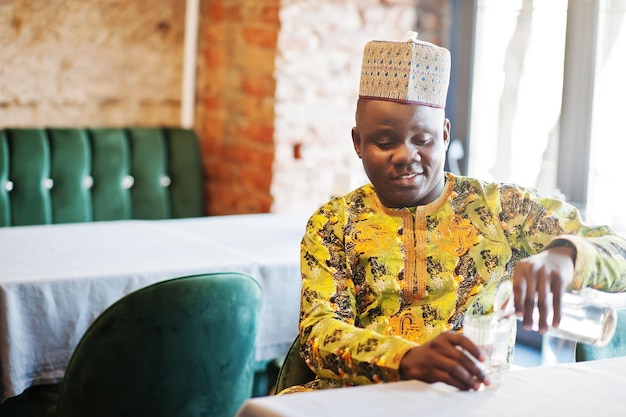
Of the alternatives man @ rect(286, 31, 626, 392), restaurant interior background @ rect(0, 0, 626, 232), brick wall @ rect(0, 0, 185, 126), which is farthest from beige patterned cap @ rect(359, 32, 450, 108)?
brick wall @ rect(0, 0, 185, 126)

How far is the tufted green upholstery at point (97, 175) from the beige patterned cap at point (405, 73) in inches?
82.5

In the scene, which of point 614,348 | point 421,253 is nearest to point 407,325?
point 421,253

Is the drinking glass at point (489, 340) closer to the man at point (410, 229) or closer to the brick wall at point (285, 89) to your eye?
the man at point (410, 229)

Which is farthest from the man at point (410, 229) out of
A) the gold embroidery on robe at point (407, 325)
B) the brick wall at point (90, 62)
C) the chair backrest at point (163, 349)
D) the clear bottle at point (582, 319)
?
the brick wall at point (90, 62)

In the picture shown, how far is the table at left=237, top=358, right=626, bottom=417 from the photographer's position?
1.30m

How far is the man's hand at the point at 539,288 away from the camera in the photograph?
1.42m

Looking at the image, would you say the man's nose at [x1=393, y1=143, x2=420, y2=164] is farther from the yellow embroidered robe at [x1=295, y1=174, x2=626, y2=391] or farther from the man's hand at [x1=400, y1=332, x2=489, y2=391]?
the man's hand at [x1=400, y1=332, x2=489, y2=391]

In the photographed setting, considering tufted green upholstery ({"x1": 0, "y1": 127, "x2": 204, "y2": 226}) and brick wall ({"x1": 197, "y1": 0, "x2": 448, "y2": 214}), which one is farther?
brick wall ({"x1": 197, "y1": 0, "x2": 448, "y2": 214})

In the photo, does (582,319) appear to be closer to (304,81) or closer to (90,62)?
(304,81)

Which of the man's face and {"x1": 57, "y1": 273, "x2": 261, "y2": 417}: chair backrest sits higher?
the man's face

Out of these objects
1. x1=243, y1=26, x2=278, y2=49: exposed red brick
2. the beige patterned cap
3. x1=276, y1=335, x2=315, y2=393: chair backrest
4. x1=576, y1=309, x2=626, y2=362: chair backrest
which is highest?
x1=243, y1=26, x2=278, y2=49: exposed red brick

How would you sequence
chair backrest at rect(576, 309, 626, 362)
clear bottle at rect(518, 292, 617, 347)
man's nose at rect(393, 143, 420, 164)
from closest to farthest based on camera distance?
clear bottle at rect(518, 292, 617, 347) < man's nose at rect(393, 143, 420, 164) < chair backrest at rect(576, 309, 626, 362)

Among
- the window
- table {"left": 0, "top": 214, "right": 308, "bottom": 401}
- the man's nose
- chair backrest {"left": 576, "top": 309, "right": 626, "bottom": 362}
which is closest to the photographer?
the man's nose

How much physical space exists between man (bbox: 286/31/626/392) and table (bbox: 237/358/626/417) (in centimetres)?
26
